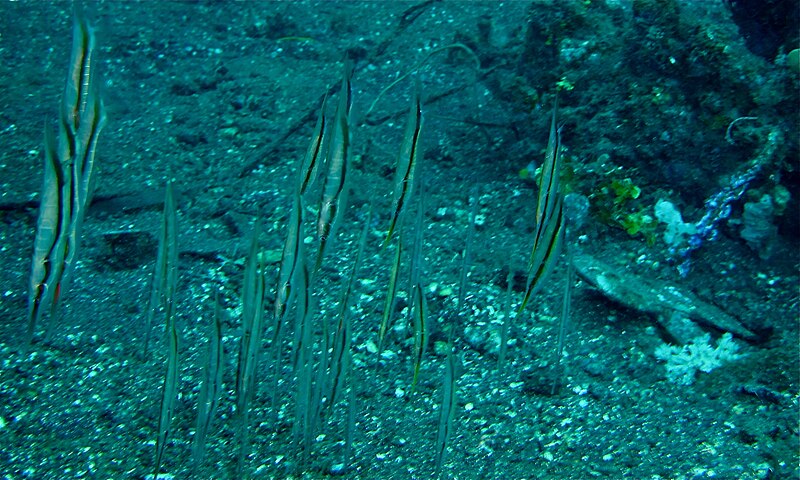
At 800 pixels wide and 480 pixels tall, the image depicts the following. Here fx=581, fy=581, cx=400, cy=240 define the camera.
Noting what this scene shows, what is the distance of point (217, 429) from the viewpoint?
373 cm

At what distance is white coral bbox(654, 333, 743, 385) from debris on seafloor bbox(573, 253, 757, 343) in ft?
0.26

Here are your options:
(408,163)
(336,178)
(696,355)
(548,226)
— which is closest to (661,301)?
(696,355)

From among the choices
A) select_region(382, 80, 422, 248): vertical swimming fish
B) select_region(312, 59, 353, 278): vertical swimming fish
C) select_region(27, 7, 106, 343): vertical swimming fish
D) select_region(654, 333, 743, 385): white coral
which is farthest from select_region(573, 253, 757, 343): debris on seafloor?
select_region(27, 7, 106, 343): vertical swimming fish

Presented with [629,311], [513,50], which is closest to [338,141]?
[629,311]

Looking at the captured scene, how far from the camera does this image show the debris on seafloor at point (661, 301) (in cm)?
462

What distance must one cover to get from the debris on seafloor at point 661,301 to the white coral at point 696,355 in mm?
79

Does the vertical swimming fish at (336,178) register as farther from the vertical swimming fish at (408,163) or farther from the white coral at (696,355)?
the white coral at (696,355)

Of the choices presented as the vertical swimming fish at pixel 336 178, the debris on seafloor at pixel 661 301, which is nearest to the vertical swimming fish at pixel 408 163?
the vertical swimming fish at pixel 336 178

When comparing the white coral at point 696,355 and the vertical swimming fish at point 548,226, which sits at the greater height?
the vertical swimming fish at point 548,226

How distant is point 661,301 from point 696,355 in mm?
482

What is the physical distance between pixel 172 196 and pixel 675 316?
393 cm

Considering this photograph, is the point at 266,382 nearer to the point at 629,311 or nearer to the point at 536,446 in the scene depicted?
the point at 536,446

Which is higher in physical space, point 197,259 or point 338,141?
point 338,141

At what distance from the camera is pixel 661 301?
4719mm
